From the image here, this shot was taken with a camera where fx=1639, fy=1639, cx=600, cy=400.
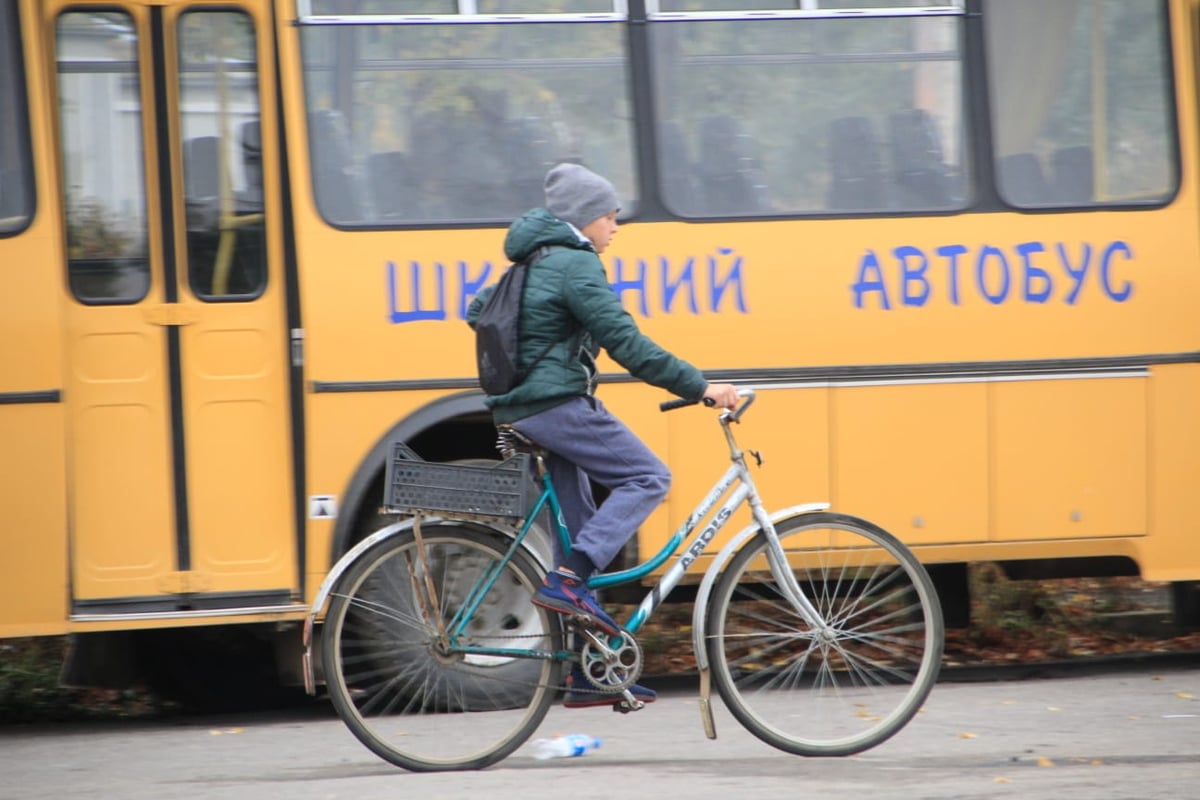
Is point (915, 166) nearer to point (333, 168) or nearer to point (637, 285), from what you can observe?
point (637, 285)

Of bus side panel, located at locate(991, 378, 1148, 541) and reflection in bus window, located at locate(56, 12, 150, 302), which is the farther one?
bus side panel, located at locate(991, 378, 1148, 541)

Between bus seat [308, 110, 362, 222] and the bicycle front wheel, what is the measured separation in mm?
2106

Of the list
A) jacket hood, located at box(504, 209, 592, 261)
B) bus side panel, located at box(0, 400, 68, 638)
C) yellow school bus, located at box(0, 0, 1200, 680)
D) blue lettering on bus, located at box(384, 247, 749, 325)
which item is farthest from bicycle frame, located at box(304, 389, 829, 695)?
bus side panel, located at box(0, 400, 68, 638)

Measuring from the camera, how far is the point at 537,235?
491 cm

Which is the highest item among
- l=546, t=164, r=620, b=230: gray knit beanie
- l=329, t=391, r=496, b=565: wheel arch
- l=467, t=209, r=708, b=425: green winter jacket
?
l=546, t=164, r=620, b=230: gray knit beanie

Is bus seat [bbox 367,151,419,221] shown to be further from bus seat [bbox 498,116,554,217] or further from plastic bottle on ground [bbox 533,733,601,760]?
plastic bottle on ground [bbox 533,733,601,760]

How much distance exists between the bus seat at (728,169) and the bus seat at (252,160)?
1.67 m

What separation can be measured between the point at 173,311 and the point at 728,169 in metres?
2.17

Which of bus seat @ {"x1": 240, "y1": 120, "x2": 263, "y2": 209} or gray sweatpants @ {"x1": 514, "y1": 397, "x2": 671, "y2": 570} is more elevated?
bus seat @ {"x1": 240, "y1": 120, "x2": 263, "y2": 209}

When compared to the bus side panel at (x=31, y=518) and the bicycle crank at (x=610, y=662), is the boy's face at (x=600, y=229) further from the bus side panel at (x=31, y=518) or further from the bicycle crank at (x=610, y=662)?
the bus side panel at (x=31, y=518)

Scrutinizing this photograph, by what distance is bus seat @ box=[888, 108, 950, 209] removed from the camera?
642 cm

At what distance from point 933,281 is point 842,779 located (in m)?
2.22

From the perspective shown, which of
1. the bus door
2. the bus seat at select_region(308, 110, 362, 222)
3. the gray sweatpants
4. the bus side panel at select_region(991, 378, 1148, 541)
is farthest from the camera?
the bus side panel at select_region(991, 378, 1148, 541)

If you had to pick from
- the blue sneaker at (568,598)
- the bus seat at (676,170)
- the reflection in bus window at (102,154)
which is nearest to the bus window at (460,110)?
the bus seat at (676,170)
